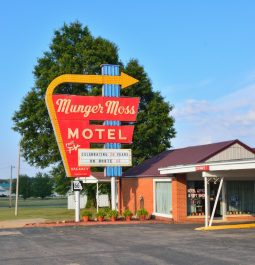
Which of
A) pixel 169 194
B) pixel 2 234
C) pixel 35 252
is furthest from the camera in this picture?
pixel 169 194

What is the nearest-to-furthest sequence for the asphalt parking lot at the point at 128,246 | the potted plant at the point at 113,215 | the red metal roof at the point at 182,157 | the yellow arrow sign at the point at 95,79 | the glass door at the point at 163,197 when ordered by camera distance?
the asphalt parking lot at the point at 128,246
the red metal roof at the point at 182,157
the glass door at the point at 163,197
the potted plant at the point at 113,215
the yellow arrow sign at the point at 95,79

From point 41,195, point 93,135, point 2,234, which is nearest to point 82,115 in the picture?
point 93,135

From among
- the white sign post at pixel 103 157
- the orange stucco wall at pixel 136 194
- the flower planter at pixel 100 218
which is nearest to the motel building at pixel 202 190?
the orange stucco wall at pixel 136 194

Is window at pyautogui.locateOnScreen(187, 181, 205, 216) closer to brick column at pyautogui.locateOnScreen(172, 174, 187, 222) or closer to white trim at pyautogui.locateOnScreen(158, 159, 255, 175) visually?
brick column at pyautogui.locateOnScreen(172, 174, 187, 222)

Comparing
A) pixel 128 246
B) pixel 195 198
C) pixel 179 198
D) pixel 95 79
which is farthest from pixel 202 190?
pixel 128 246

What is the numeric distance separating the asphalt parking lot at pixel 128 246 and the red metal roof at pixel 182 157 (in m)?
6.21

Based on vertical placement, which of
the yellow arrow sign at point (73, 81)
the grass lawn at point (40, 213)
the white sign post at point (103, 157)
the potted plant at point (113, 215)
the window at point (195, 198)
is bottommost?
the grass lawn at point (40, 213)

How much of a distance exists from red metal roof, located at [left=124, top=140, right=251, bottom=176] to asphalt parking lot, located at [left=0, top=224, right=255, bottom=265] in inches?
244

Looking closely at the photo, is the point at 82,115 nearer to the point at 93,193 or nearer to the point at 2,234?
the point at 2,234

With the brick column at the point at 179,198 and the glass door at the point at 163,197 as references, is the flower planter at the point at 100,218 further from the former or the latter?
the brick column at the point at 179,198

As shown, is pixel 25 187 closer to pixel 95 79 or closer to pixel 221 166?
pixel 95 79

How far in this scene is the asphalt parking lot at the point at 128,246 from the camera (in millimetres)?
15016

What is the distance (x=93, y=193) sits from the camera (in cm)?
4994

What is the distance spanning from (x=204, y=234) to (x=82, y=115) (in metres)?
13.0
